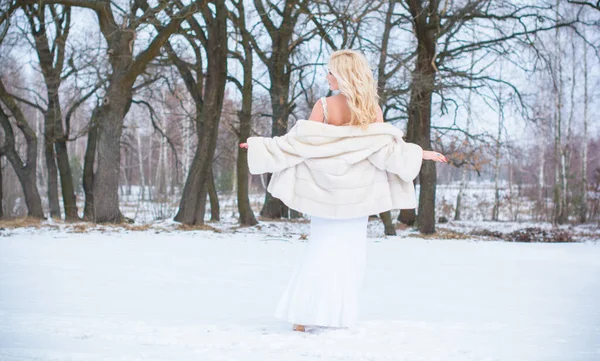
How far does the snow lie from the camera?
326cm

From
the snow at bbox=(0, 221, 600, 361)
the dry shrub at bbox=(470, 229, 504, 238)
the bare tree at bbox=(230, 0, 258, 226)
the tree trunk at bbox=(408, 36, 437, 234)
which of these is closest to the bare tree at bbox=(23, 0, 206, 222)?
the snow at bbox=(0, 221, 600, 361)

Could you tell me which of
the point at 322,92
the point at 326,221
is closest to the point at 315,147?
A: the point at 326,221

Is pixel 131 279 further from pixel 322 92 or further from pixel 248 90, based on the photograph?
pixel 322 92

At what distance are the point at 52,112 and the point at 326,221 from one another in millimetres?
13657

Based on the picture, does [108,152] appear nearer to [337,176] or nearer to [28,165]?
[28,165]

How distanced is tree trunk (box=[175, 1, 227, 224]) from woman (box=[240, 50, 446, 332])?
8763mm

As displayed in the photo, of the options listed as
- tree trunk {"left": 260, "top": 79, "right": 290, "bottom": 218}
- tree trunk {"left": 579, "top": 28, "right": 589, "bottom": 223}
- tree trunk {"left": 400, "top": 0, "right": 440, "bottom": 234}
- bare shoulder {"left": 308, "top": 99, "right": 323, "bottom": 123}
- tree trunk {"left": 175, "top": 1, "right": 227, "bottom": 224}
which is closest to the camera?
bare shoulder {"left": 308, "top": 99, "right": 323, "bottom": 123}

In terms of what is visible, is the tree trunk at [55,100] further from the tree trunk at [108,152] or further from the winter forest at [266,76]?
the tree trunk at [108,152]

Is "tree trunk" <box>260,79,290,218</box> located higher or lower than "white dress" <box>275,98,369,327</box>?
higher

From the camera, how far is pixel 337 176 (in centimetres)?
378

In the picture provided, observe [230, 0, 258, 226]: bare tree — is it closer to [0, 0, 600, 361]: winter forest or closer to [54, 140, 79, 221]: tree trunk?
[0, 0, 600, 361]: winter forest

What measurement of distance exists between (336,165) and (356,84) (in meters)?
0.55

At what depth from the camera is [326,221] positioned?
3854 millimetres

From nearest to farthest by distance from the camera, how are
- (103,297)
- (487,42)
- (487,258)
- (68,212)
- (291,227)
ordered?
1. (103,297)
2. (487,258)
3. (487,42)
4. (291,227)
5. (68,212)
